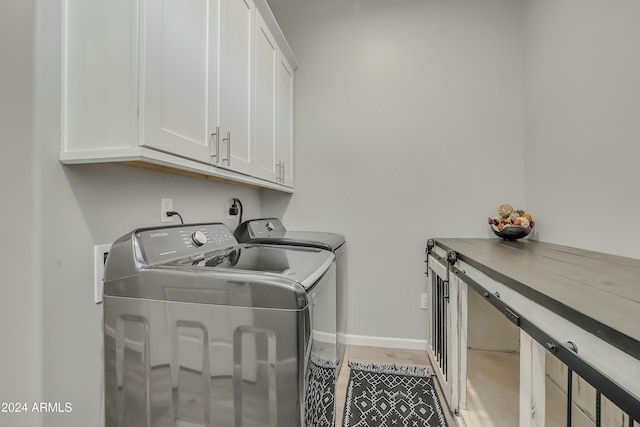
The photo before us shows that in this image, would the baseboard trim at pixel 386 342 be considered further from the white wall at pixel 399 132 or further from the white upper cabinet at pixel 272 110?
the white upper cabinet at pixel 272 110

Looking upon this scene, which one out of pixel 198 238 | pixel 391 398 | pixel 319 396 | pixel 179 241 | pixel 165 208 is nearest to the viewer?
pixel 319 396

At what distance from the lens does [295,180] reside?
248 cm

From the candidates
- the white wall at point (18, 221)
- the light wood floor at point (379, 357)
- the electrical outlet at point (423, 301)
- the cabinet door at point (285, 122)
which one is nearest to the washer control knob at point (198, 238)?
the white wall at point (18, 221)

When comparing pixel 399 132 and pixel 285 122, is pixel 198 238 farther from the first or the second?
pixel 399 132

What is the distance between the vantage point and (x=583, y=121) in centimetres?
156

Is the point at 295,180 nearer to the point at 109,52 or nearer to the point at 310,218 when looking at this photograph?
the point at 310,218

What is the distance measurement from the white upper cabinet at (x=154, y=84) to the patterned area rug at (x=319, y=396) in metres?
0.80

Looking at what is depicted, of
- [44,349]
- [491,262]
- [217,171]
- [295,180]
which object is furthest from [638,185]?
[44,349]

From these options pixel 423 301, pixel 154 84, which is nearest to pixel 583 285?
pixel 154 84

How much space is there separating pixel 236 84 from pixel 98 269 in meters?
0.98

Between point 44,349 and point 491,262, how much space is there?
1494mm

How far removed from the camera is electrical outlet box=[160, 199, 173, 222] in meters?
1.31

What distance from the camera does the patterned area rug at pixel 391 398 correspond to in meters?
1.51

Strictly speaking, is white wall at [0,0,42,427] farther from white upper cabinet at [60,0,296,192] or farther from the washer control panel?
the washer control panel
